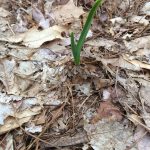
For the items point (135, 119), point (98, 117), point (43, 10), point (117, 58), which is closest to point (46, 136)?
point (98, 117)

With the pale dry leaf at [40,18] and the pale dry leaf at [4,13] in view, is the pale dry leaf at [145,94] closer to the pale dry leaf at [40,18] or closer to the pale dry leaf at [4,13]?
Result: the pale dry leaf at [40,18]

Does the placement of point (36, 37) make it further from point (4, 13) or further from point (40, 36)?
point (4, 13)

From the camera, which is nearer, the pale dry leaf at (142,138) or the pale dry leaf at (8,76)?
the pale dry leaf at (142,138)

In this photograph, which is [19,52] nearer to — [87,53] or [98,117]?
[87,53]

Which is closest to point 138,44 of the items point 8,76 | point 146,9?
point 146,9

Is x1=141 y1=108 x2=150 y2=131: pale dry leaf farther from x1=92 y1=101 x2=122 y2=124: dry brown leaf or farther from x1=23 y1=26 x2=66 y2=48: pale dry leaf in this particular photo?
x1=23 y1=26 x2=66 y2=48: pale dry leaf

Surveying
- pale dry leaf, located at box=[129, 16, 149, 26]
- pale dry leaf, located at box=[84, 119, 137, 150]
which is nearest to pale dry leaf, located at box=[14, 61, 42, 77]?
pale dry leaf, located at box=[84, 119, 137, 150]

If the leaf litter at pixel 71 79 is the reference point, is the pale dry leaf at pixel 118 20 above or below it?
above

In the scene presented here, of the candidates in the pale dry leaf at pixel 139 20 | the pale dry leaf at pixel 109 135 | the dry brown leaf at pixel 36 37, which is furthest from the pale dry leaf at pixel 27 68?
the pale dry leaf at pixel 139 20

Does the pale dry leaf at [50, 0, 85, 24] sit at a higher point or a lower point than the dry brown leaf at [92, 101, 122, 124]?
higher
